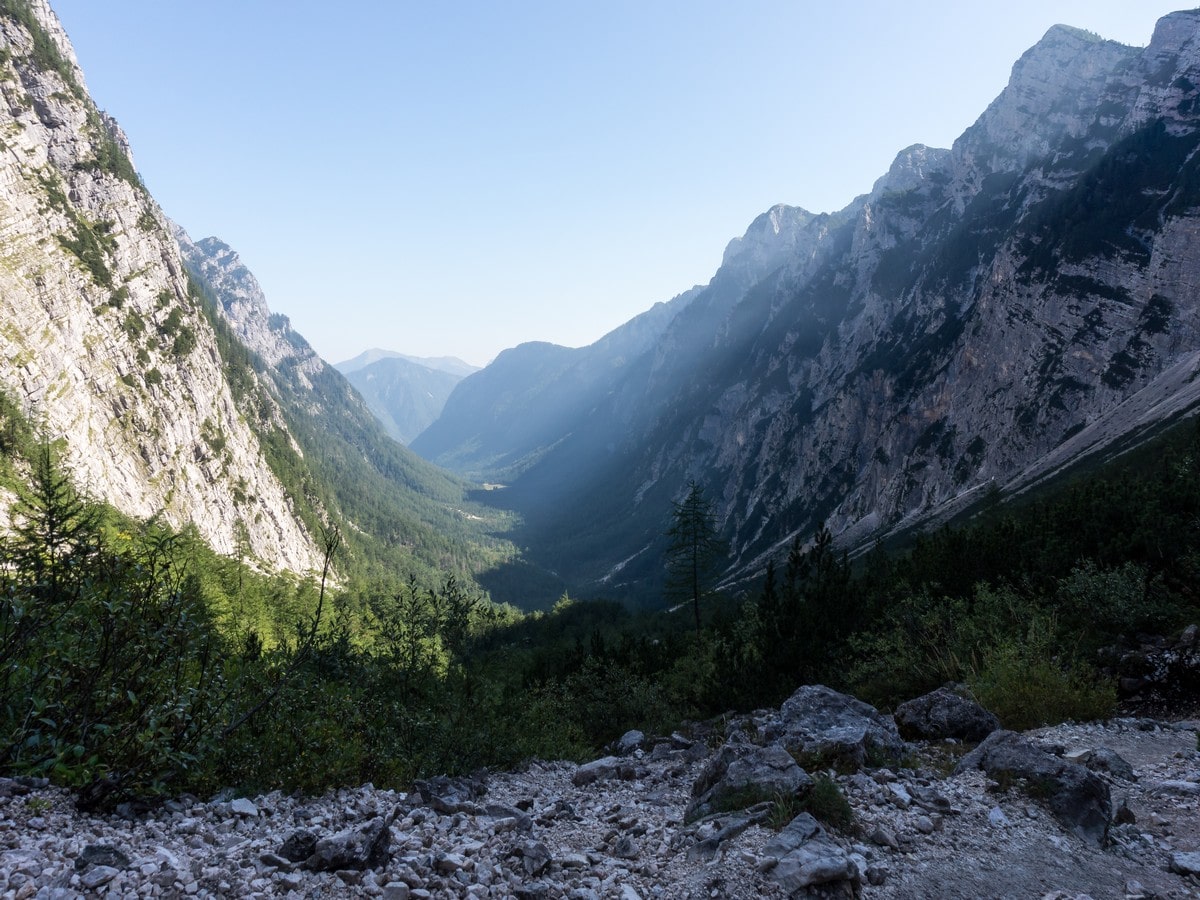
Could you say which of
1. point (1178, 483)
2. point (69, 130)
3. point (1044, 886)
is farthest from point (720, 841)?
point (69, 130)

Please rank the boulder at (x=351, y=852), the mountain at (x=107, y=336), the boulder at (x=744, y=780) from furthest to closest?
the mountain at (x=107, y=336)
the boulder at (x=744, y=780)
the boulder at (x=351, y=852)

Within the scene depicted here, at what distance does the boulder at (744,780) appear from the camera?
25.3ft

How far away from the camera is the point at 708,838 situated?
7090mm

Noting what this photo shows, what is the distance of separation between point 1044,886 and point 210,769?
10.2 m

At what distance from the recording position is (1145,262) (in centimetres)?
9712

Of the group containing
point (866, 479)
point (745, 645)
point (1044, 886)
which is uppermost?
point (1044, 886)

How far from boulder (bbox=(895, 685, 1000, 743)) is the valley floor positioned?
2.50 metres

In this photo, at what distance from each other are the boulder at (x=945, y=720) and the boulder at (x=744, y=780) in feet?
17.3

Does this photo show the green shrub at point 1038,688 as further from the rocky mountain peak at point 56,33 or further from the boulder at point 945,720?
the rocky mountain peak at point 56,33

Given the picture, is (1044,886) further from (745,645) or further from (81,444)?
(81,444)

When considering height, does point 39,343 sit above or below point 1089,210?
above

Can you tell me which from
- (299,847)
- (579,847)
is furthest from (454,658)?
(299,847)

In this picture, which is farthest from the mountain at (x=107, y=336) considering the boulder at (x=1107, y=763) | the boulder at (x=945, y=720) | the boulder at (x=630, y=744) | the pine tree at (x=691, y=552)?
the boulder at (x=1107, y=763)

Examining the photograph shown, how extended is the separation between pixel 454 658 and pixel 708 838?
Answer: 18.3 meters
